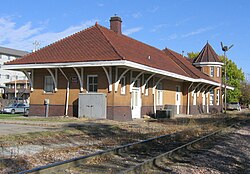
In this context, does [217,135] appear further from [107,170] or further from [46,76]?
[46,76]

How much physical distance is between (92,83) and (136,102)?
4354mm

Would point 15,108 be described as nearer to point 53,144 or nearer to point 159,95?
point 159,95

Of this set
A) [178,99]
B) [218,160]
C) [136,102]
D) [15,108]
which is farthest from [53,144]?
[15,108]

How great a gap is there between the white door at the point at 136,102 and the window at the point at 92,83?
10.9 feet

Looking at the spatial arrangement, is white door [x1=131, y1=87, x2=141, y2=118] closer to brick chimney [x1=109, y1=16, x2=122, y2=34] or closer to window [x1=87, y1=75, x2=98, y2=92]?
window [x1=87, y1=75, x2=98, y2=92]

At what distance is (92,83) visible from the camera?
23.2m

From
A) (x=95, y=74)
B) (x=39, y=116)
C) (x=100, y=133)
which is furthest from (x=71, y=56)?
(x=100, y=133)

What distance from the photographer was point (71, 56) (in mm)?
23641

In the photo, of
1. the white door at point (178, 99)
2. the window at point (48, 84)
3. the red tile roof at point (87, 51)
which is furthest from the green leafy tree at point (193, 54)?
the window at point (48, 84)

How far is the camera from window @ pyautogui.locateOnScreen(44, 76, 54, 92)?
25111 mm

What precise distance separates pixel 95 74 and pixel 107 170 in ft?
50.1

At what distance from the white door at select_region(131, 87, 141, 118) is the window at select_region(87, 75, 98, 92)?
334 centimetres

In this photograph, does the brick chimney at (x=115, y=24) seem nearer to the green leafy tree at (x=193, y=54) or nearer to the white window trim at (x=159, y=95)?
the white window trim at (x=159, y=95)

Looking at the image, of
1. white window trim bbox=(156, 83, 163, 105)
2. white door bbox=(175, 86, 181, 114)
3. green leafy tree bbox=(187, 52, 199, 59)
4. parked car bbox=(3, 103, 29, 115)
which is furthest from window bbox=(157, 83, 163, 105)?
green leafy tree bbox=(187, 52, 199, 59)
